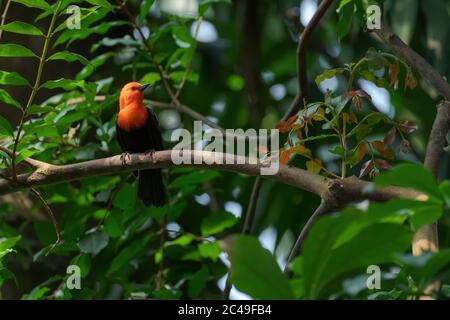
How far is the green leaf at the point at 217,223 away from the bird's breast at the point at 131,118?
988mm

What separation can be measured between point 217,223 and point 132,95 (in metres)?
1.09

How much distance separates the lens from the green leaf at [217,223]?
4.18 m

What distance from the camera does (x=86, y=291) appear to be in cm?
375

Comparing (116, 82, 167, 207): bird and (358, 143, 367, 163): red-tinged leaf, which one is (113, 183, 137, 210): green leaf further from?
(358, 143, 367, 163): red-tinged leaf

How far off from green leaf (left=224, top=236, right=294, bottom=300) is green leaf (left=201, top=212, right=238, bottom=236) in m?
2.48

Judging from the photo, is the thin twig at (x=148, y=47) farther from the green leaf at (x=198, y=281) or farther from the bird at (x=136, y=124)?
the green leaf at (x=198, y=281)

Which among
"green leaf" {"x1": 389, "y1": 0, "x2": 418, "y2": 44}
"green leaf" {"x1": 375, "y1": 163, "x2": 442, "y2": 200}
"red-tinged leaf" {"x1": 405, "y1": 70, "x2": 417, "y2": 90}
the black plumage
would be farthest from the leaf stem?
"green leaf" {"x1": 389, "y1": 0, "x2": 418, "y2": 44}

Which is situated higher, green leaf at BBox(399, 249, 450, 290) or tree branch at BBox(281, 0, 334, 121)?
tree branch at BBox(281, 0, 334, 121)

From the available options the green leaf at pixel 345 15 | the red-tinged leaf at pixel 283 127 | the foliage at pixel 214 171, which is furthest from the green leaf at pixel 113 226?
the green leaf at pixel 345 15

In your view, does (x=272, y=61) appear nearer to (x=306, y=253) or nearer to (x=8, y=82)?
(x=8, y=82)

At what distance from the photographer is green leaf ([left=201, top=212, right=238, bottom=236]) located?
13.7 ft

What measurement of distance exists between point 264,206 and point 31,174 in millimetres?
2435

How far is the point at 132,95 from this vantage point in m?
4.80

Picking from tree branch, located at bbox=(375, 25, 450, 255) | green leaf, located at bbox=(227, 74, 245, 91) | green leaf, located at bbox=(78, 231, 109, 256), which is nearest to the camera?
tree branch, located at bbox=(375, 25, 450, 255)
